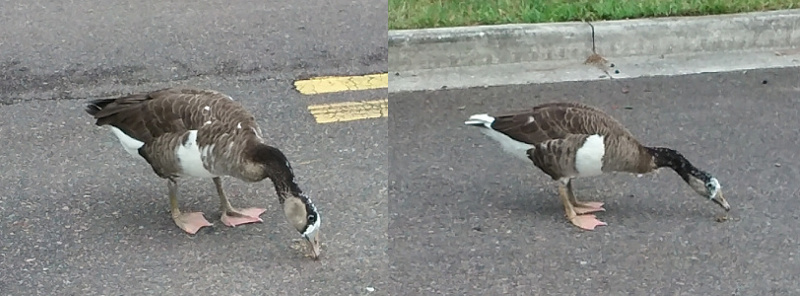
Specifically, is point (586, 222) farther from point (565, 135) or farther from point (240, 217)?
point (240, 217)

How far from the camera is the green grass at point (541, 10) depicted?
5316mm

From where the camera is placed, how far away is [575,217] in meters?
3.67

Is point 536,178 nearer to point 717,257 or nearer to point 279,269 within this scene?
point 717,257

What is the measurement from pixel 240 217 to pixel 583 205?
121 cm

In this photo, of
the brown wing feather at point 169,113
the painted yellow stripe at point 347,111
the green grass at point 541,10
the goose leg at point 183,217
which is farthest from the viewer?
the green grass at point 541,10

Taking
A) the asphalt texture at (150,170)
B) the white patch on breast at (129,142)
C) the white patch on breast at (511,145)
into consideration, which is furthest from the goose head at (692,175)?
the white patch on breast at (129,142)

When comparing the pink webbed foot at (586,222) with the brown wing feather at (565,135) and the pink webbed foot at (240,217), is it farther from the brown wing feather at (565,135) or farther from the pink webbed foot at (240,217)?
the pink webbed foot at (240,217)

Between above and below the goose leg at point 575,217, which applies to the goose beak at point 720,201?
above

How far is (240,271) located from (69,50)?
8.70 ft

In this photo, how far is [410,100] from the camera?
191 inches

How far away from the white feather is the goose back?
2.73ft

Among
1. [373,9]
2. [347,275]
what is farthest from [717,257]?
[373,9]

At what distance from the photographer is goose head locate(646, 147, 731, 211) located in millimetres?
3631

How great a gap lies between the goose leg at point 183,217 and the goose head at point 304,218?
44 centimetres
